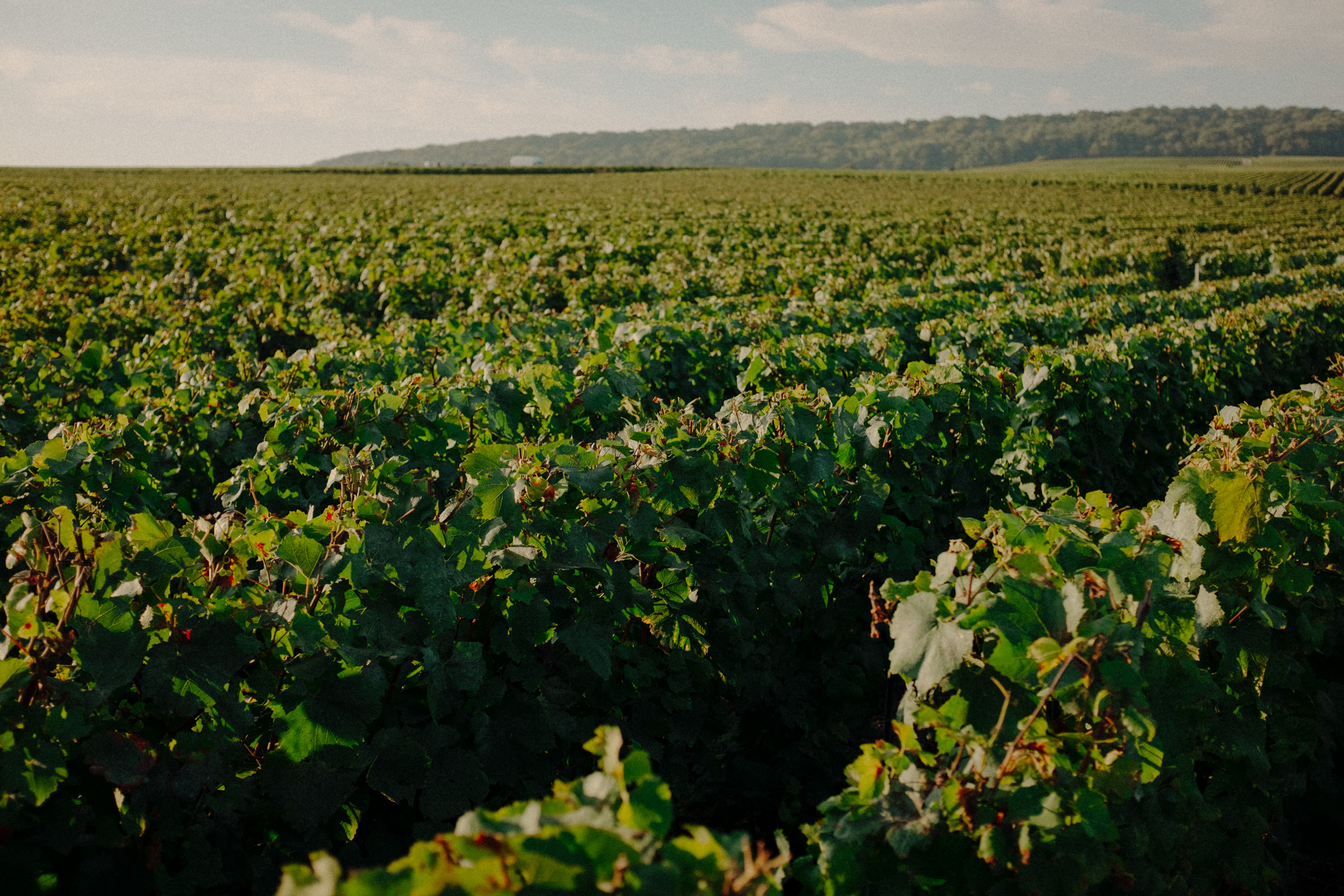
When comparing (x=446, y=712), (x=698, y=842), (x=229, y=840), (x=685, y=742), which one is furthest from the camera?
(x=685, y=742)

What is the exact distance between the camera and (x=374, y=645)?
6.40ft

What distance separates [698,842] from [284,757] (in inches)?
55.7

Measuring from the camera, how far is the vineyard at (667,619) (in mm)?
1590

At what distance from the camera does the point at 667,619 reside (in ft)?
9.27

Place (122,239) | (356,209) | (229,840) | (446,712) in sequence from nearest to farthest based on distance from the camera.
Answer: (229,840), (446,712), (122,239), (356,209)

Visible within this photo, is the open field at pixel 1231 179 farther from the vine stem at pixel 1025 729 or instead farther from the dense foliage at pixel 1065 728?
the vine stem at pixel 1025 729

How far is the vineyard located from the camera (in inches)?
62.6

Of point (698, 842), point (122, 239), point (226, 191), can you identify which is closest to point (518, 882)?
point (698, 842)

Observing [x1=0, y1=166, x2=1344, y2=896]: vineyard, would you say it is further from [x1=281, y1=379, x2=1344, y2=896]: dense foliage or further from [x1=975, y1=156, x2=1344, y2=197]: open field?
[x1=975, y1=156, x2=1344, y2=197]: open field

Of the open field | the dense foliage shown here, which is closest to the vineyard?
the dense foliage

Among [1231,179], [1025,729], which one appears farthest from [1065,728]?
[1231,179]

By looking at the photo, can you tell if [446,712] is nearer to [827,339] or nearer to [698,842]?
[698,842]

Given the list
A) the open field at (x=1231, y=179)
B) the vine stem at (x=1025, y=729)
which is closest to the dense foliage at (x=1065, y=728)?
the vine stem at (x=1025, y=729)

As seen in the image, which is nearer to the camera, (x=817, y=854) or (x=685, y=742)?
(x=817, y=854)
